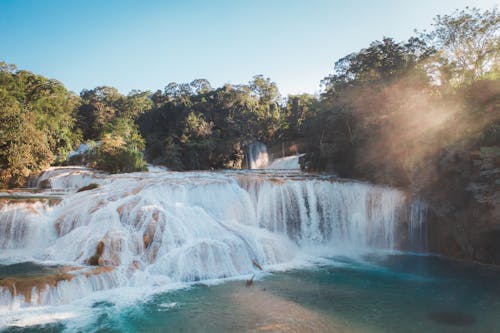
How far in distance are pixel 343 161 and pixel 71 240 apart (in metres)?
14.0

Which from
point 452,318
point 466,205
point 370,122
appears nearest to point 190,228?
point 452,318

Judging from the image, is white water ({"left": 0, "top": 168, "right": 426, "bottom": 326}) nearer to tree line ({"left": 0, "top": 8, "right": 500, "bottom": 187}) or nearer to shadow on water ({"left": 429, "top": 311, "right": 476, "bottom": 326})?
tree line ({"left": 0, "top": 8, "right": 500, "bottom": 187})

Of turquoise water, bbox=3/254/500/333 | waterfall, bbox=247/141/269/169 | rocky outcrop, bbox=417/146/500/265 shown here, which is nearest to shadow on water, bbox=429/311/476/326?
turquoise water, bbox=3/254/500/333

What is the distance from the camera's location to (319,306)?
22.8 ft

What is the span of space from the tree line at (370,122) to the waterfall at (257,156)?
142cm

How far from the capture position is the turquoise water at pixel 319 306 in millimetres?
6043

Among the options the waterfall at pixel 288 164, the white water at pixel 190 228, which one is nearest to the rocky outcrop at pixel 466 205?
the white water at pixel 190 228

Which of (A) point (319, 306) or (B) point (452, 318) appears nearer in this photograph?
(B) point (452, 318)

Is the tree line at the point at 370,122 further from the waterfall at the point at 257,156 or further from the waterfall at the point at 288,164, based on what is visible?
the waterfall at the point at 288,164

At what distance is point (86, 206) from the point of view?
34.5ft

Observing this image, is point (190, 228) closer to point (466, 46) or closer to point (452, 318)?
point (452, 318)

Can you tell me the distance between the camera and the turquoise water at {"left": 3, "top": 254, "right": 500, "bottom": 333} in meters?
6.04

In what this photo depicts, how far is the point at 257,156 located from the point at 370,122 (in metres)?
24.9

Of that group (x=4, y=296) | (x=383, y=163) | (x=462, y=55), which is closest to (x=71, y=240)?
(x=4, y=296)
